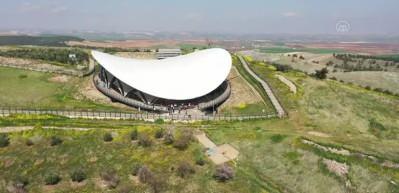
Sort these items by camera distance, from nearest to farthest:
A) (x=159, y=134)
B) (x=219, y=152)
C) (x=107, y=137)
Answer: (x=219, y=152)
(x=107, y=137)
(x=159, y=134)

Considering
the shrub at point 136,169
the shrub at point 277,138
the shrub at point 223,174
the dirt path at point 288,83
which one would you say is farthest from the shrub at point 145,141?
the dirt path at point 288,83

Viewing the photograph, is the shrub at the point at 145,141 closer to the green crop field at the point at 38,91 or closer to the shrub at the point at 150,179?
the shrub at the point at 150,179

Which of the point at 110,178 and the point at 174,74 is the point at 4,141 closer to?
the point at 110,178

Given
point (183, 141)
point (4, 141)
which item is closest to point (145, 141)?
point (183, 141)

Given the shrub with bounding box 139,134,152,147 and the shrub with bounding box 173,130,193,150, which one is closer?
the shrub with bounding box 173,130,193,150

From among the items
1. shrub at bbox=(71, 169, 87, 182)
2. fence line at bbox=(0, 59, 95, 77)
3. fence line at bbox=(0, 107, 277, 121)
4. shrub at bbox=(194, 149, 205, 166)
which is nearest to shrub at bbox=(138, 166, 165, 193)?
shrub at bbox=(194, 149, 205, 166)

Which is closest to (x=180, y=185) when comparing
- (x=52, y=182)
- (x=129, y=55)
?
(x=52, y=182)

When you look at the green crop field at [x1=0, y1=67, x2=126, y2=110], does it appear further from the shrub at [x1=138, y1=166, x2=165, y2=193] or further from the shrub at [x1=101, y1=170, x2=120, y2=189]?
the shrub at [x1=138, y1=166, x2=165, y2=193]

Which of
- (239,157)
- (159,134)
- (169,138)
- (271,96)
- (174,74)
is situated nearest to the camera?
(239,157)
